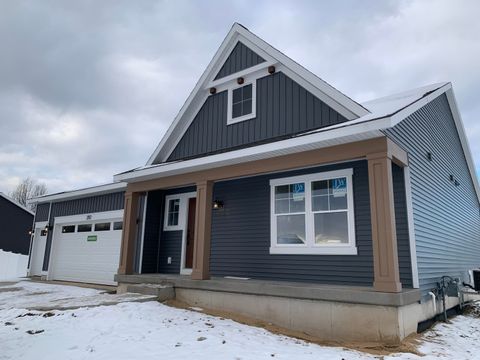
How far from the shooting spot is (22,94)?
14.9m

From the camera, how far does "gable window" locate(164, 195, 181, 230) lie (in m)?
10.3

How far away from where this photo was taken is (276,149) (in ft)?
22.4

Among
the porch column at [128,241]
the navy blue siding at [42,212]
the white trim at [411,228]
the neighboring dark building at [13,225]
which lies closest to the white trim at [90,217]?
the navy blue siding at [42,212]

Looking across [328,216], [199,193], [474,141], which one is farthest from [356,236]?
[474,141]

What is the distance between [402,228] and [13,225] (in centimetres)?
2132

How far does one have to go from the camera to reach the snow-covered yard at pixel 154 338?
4270mm

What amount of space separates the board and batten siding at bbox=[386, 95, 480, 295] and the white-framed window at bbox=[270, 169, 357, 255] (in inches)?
49.2

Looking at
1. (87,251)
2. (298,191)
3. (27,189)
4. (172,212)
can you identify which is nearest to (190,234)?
(172,212)

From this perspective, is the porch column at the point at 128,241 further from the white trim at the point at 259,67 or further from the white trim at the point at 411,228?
the white trim at the point at 411,228

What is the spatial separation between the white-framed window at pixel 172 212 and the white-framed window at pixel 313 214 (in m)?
3.22

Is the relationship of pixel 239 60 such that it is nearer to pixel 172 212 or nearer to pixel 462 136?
pixel 172 212

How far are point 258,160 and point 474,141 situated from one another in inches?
565

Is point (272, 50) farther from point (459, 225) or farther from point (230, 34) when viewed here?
point (459, 225)

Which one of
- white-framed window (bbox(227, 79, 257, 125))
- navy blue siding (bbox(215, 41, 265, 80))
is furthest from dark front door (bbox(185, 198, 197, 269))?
navy blue siding (bbox(215, 41, 265, 80))
